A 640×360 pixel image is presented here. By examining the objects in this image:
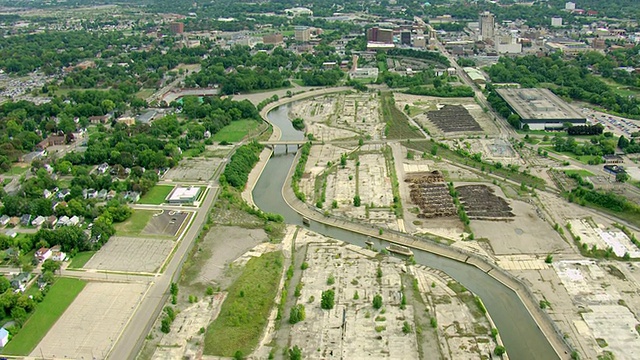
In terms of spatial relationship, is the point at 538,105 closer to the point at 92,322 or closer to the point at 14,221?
the point at 92,322

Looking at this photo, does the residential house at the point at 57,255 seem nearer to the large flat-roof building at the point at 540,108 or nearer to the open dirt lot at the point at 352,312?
the open dirt lot at the point at 352,312

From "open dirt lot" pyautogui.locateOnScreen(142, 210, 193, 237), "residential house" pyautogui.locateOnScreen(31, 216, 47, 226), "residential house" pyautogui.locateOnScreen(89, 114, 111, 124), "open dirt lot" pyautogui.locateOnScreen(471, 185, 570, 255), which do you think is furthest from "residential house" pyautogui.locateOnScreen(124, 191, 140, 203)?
"open dirt lot" pyautogui.locateOnScreen(471, 185, 570, 255)

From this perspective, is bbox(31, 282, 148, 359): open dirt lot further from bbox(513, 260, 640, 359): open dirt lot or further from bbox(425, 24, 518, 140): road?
bbox(425, 24, 518, 140): road

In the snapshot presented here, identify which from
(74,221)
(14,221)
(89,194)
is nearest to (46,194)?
(89,194)

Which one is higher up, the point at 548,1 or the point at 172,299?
the point at 548,1

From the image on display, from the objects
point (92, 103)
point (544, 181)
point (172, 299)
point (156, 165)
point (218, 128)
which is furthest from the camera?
point (92, 103)

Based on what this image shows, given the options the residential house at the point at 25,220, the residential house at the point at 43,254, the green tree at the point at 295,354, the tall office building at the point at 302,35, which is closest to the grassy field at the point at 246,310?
the green tree at the point at 295,354

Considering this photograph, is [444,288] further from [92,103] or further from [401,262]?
[92,103]

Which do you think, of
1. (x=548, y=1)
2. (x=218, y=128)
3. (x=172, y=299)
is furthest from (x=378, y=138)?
(x=548, y=1)
